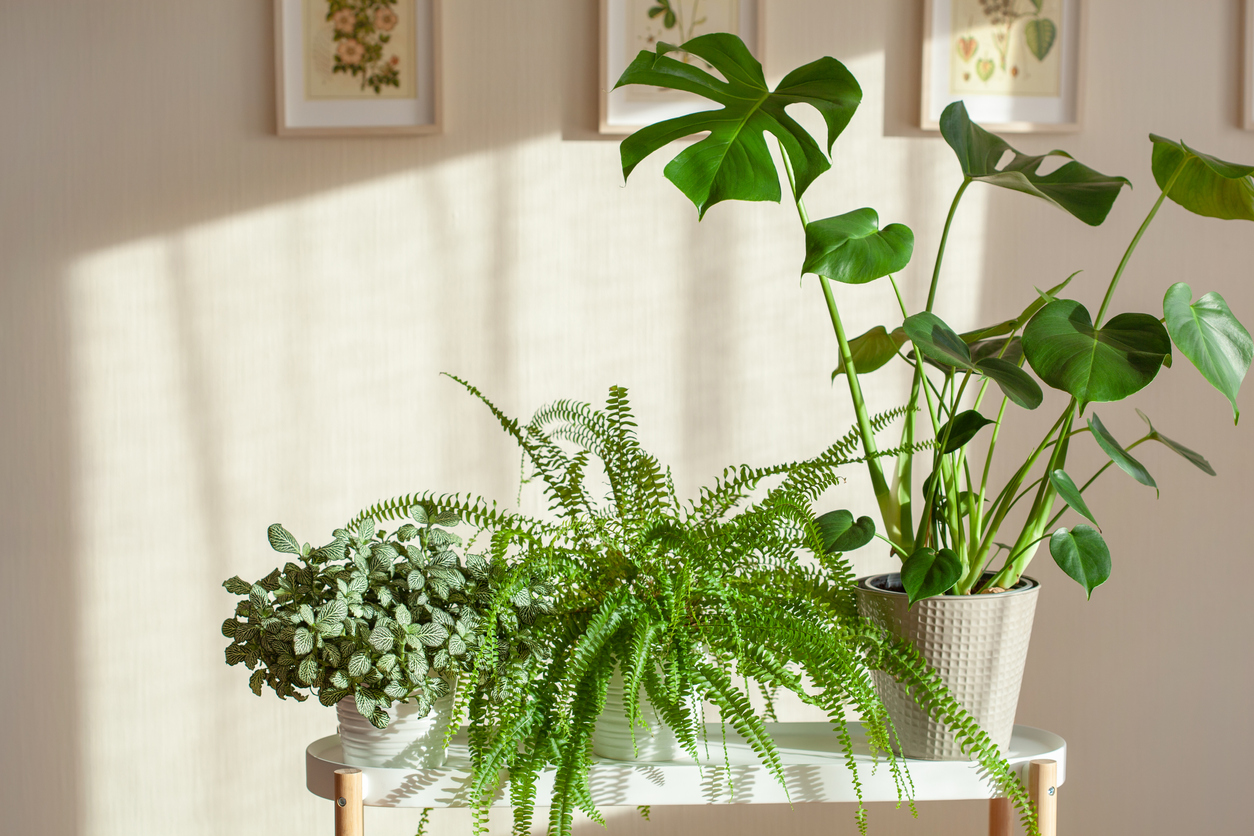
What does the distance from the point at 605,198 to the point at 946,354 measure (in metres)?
0.89

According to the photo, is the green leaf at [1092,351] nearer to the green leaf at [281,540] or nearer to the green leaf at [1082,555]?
the green leaf at [1082,555]

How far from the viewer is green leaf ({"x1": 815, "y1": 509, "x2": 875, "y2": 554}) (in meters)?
1.12

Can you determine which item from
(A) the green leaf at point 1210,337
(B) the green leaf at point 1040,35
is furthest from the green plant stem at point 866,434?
(B) the green leaf at point 1040,35

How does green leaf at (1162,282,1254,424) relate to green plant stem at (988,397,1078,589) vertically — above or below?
above

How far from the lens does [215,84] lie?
1.71 meters

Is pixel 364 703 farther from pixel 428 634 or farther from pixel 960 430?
pixel 960 430

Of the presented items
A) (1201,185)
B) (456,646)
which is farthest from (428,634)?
(1201,185)

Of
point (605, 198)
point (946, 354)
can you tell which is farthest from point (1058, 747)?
point (605, 198)

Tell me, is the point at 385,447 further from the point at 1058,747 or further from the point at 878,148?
the point at 1058,747

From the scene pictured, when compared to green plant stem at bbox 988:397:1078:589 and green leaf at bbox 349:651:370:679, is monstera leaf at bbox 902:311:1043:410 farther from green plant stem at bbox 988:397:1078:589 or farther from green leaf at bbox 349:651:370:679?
green leaf at bbox 349:651:370:679

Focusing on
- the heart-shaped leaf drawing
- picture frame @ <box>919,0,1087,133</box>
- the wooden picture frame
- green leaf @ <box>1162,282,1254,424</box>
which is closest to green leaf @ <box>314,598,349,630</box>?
green leaf @ <box>1162,282,1254,424</box>

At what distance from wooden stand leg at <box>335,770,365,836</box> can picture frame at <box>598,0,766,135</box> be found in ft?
3.68

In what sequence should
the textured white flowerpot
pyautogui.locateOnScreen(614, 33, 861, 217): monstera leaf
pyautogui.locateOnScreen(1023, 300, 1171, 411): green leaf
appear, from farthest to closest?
the textured white flowerpot < pyautogui.locateOnScreen(614, 33, 861, 217): monstera leaf < pyautogui.locateOnScreen(1023, 300, 1171, 411): green leaf

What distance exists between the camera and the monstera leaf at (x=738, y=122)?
0.98 m
